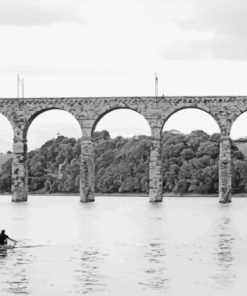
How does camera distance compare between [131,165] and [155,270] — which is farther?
[131,165]

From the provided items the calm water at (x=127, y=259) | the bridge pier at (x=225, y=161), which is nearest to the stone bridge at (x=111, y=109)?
the bridge pier at (x=225, y=161)

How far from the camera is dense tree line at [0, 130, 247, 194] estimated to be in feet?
308

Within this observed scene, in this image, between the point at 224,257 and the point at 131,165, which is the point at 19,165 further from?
the point at 224,257

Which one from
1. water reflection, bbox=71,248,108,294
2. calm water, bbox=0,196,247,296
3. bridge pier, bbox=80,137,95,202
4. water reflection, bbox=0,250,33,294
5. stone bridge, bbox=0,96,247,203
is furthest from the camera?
bridge pier, bbox=80,137,95,202

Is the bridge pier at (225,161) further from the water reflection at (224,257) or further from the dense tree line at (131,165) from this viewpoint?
the dense tree line at (131,165)

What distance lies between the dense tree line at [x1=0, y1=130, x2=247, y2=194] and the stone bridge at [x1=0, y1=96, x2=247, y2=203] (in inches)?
845

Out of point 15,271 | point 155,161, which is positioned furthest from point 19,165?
point 15,271

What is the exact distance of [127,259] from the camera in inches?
1320

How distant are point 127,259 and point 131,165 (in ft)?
225

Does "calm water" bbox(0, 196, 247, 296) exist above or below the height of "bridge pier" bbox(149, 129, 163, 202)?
below

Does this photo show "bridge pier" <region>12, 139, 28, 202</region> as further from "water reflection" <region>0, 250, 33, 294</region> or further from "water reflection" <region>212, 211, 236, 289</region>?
"water reflection" <region>0, 250, 33, 294</region>

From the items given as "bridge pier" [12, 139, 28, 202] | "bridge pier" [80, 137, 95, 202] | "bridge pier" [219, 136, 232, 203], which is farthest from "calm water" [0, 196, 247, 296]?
"bridge pier" [12, 139, 28, 202]

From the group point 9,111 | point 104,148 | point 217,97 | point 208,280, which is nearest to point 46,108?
point 9,111

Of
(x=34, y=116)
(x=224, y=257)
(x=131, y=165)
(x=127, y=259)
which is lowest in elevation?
(x=127, y=259)
